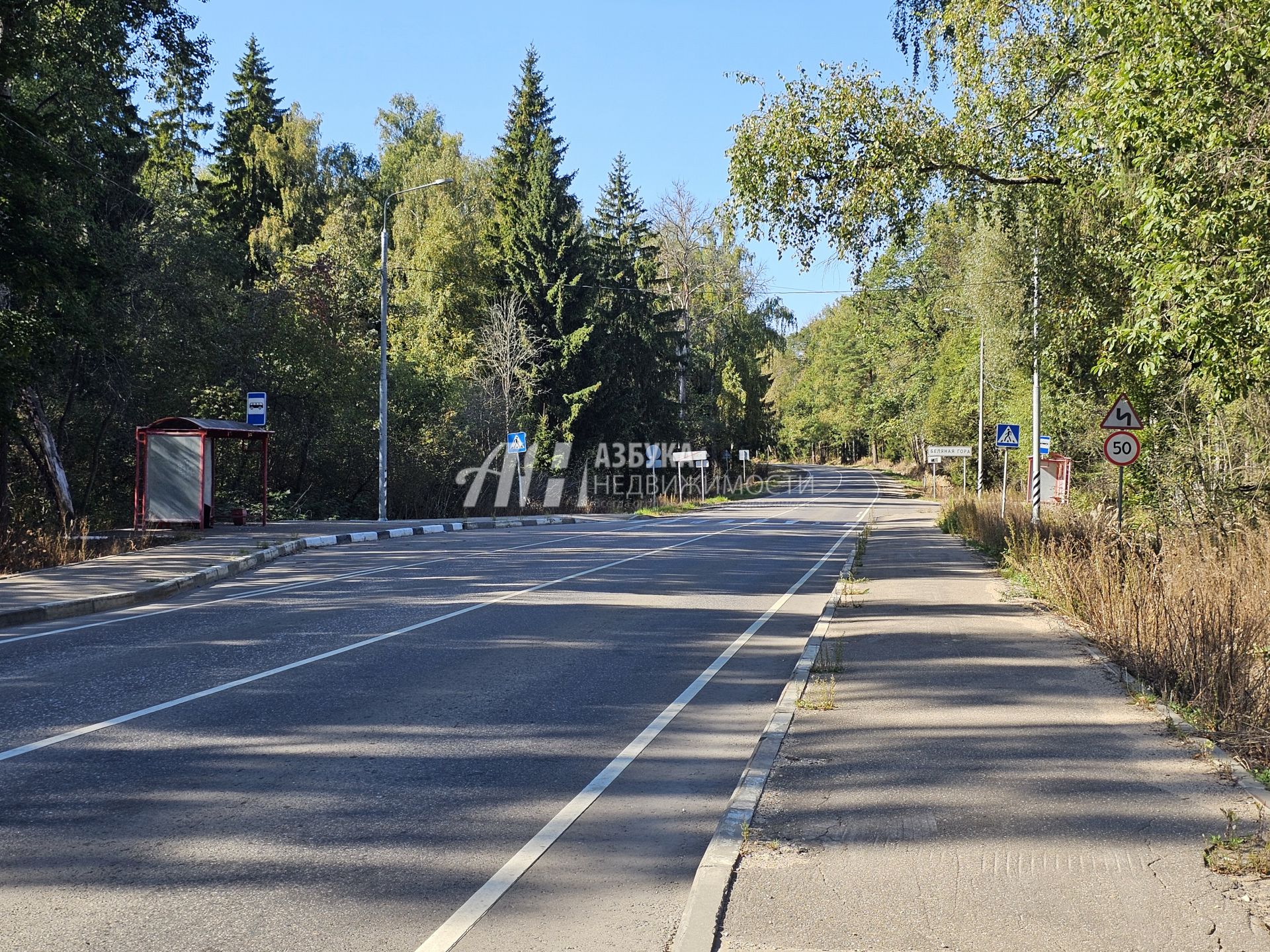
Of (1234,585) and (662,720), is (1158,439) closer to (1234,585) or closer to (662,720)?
(1234,585)

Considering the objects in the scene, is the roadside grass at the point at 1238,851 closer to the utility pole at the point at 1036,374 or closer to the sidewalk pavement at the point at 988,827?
the sidewalk pavement at the point at 988,827

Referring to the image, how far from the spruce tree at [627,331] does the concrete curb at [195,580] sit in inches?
752

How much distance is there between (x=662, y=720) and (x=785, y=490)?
231 feet

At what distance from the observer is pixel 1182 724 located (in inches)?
281

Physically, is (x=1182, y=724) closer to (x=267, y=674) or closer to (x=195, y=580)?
(x=267, y=674)

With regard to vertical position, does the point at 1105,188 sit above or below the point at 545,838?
above

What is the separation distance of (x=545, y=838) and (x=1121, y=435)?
1475 centimetres

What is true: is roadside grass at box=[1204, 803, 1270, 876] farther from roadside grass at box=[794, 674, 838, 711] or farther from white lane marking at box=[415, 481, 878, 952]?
roadside grass at box=[794, 674, 838, 711]

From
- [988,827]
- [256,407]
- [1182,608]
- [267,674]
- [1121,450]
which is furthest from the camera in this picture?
[256,407]

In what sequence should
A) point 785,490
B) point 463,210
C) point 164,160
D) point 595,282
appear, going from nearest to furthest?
point 164,160 < point 595,282 < point 463,210 < point 785,490

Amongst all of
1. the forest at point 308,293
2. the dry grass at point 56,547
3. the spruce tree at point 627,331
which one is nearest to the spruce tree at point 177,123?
the forest at point 308,293

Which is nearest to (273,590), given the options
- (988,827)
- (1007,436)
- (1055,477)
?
(988,827)

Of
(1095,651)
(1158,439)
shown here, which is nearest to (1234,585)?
(1095,651)

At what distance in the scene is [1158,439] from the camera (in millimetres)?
20891
